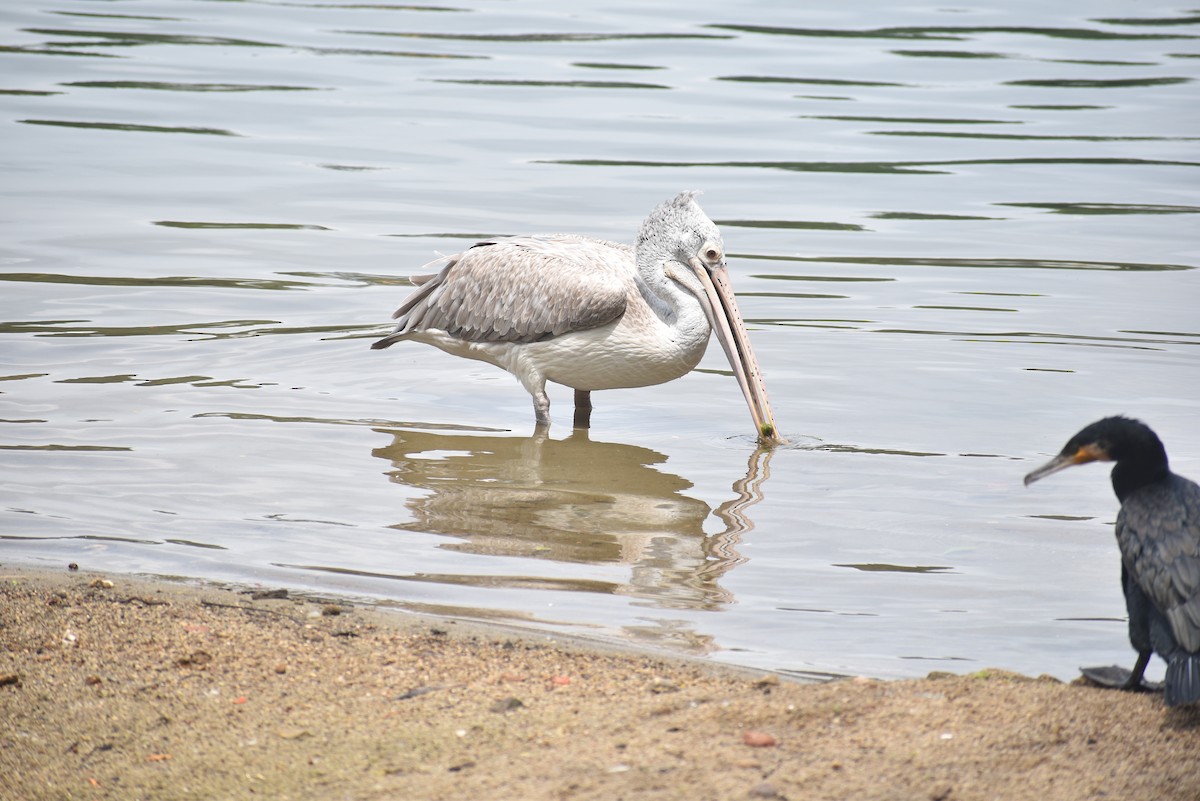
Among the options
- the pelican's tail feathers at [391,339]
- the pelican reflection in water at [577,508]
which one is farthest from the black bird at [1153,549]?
the pelican's tail feathers at [391,339]

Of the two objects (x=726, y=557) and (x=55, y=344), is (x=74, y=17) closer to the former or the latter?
(x=55, y=344)

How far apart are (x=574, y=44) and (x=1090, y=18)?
8526mm

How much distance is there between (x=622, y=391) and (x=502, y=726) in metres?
5.32

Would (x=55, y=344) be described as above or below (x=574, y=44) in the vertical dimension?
below

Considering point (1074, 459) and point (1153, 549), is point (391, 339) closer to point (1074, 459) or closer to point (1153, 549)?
point (1074, 459)

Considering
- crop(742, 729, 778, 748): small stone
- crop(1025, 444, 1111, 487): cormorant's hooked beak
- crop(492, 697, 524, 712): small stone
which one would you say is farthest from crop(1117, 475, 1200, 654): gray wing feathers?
crop(492, 697, 524, 712): small stone

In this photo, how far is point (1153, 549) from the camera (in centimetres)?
418

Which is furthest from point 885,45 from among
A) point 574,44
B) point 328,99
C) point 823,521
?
point 823,521

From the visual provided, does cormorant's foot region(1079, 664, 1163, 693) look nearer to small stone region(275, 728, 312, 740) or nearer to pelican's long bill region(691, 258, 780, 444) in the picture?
small stone region(275, 728, 312, 740)

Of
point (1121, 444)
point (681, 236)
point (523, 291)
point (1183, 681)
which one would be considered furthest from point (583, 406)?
point (1183, 681)

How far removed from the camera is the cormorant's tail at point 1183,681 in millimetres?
3881

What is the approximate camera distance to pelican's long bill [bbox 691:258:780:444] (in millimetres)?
7789

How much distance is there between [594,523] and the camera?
21.2ft

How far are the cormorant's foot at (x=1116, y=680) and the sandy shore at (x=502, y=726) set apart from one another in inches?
3.3
